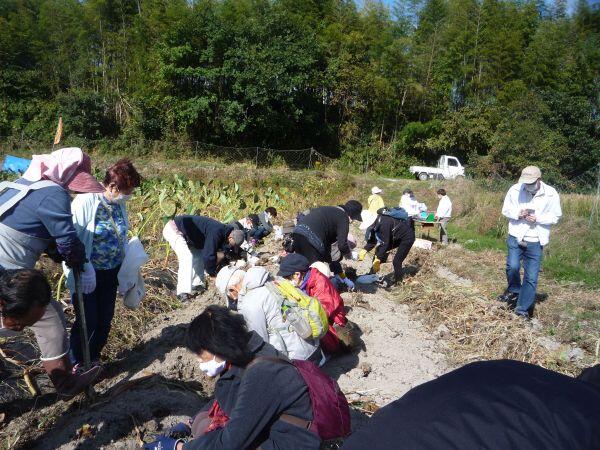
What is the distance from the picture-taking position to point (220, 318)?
7.13ft

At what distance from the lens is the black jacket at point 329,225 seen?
196 inches

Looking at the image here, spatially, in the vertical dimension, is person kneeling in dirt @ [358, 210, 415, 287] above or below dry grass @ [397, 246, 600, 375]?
above

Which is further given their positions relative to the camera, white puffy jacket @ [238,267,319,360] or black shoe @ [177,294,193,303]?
black shoe @ [177,294,193,303]

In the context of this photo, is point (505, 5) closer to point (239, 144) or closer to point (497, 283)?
point (239, 144)

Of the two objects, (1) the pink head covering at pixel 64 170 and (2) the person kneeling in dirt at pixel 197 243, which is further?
(2) the person kneeling in dirt at pixel 197 243

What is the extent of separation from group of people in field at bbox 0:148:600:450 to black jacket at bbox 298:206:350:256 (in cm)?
2

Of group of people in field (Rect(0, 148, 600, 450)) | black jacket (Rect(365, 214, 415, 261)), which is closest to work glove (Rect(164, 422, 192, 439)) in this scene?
group of people in field (Rect(0, 148, 600, 450))

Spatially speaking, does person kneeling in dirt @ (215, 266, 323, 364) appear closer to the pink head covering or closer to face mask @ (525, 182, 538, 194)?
the pink head covering

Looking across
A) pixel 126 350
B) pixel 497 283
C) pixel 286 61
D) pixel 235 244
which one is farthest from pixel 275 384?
pixel 286 61

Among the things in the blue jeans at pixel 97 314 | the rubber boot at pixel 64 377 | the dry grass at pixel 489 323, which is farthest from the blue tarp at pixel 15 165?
the dry grass at pixel 489 323

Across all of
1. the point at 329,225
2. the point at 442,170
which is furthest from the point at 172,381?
the point at 442,170

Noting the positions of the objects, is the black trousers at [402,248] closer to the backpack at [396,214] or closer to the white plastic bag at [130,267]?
the backpack at [396,214]

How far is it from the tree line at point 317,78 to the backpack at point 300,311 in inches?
767

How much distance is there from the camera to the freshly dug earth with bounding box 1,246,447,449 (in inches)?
107
